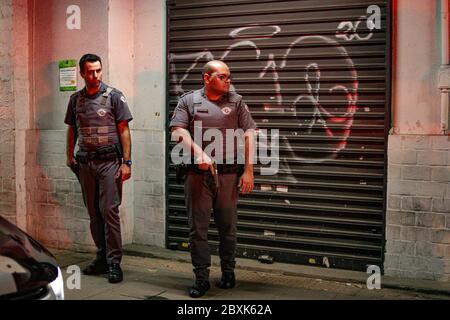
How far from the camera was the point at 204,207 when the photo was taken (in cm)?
533

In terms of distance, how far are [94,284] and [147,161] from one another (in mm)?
1909

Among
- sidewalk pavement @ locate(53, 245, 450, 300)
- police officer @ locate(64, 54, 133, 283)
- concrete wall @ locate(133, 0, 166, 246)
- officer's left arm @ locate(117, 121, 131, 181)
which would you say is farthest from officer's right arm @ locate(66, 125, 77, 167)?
sidewalk pavement @ locate(53, 245, 450, 300)

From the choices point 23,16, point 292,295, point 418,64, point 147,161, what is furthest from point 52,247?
point 418,64

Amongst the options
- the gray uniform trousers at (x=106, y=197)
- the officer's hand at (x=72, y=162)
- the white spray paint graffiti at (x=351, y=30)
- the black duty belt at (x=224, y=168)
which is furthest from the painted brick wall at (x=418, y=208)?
the officer's hand at (x=72, y=162)

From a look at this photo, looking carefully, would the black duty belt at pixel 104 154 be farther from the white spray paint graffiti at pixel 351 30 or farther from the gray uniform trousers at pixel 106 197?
the white spray paint graffiti at pixel 351 30

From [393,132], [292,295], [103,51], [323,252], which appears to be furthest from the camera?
[103,51]

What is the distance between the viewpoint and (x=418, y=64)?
5.69 metres

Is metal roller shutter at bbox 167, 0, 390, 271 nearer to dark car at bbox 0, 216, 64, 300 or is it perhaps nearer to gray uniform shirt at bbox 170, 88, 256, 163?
gray uniform shirt at bbox 170, 88, 256, 163

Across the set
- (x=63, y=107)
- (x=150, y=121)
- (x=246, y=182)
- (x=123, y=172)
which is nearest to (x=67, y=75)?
(x=63, y=107)

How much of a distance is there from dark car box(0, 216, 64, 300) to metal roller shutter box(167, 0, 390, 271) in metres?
3.36

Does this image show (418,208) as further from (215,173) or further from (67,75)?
(67,75)

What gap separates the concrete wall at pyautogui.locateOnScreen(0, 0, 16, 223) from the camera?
731 centimetres

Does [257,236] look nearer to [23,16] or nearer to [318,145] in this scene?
[318,145]

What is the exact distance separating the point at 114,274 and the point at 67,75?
2.81m
